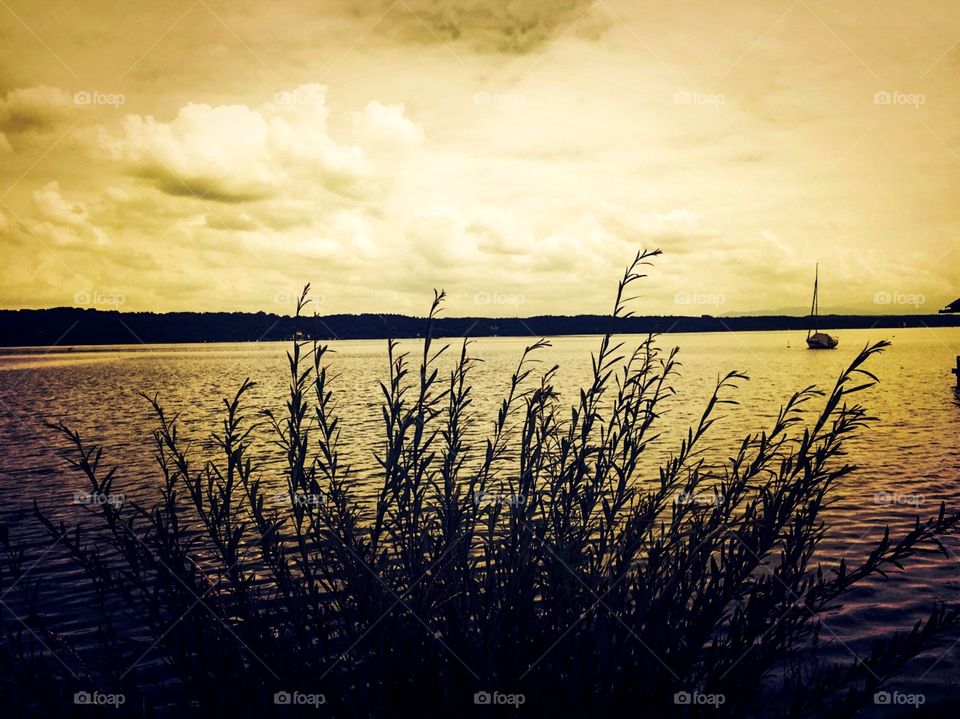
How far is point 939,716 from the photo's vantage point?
248 inches

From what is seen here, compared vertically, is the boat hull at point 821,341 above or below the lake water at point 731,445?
above

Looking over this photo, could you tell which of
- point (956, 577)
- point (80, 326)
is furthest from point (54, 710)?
point (80, 326)

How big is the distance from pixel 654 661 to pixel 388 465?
1.90 metres

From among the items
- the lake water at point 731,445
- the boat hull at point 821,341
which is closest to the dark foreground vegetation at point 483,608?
the lake water at point 731,445

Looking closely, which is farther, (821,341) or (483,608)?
(821,341)

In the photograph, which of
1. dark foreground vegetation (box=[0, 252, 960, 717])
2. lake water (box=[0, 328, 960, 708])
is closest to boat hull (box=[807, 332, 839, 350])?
lake water (box=[0, 328, 960, 708])

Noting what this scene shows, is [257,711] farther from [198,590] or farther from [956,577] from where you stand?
[956,577]

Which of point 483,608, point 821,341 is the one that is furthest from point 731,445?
point 821,341

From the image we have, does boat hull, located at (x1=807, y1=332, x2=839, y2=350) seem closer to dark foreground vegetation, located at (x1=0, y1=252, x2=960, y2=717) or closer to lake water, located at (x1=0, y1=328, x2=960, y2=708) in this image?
lake water, located at (x1=0, y1=328, x2=960, y2=708)

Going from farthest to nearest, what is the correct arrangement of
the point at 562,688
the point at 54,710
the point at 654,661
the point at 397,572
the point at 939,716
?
the point at 939,716 → the point at 397,572 → the point at 654,661 → the point at 562,688 → the point at 54,710

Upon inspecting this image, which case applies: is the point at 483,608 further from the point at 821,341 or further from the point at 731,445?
the point at 821,341

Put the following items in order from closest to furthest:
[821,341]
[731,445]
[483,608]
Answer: [483,608] → [731,445] → [821,341]

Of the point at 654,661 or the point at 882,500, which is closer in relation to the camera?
the point at 654,661

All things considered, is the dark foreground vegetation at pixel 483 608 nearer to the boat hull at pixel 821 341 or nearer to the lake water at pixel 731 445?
the lake water at pixel 731 445
